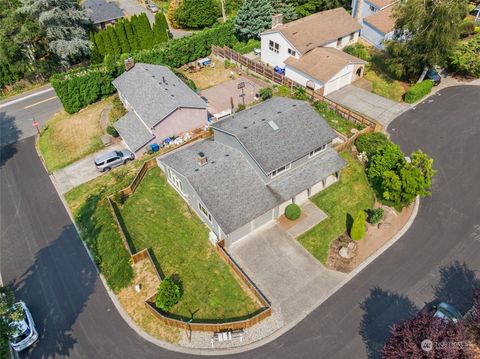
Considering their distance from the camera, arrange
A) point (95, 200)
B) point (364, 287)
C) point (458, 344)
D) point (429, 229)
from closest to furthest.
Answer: point (458, 344) < point (364, 287) < point (429, 229) < point (95, 200)

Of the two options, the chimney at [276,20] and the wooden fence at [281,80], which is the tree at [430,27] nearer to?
the wooden fence at [281,80]

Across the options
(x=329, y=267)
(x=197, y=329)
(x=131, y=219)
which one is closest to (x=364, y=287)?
(x=329, y=267)

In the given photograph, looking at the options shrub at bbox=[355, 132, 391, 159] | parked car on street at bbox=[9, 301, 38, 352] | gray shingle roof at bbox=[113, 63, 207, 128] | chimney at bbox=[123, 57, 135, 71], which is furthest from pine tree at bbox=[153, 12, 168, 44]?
parked car on street at bbox=[9, 301, 38, 352]

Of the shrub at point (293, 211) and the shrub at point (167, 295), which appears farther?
the shrub at point (293, 211)

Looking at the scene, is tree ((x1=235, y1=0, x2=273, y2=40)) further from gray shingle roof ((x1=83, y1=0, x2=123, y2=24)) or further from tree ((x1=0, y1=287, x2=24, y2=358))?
tree ((x1=0, y1=287, x2=24, y2=358))

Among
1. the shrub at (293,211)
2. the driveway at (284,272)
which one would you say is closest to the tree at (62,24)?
the shrub at (293,211)

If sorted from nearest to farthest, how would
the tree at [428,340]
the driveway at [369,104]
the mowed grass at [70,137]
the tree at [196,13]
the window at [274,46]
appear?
the tree at [428,340] → the mowed grass at [70,137] → the driveway at [369,104] → the window at [274,46] → the tree at [196,13]

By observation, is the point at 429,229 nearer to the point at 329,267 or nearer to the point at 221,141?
the point at 329,267
